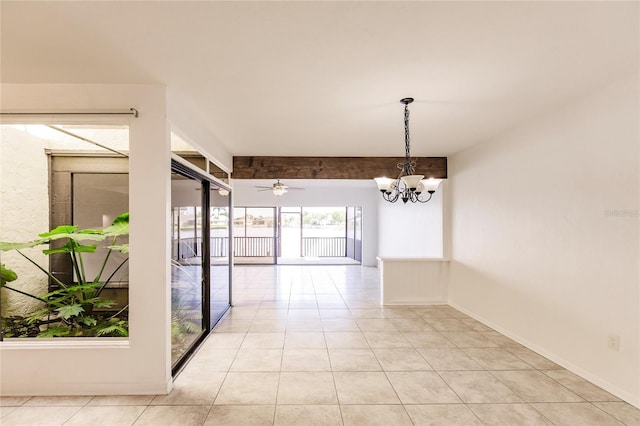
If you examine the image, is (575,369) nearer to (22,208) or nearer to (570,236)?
(570,236)

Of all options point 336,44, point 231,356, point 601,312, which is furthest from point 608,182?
point 231,356

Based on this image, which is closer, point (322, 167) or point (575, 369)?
point (575, 369)

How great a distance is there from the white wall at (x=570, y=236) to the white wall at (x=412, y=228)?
1.23 m

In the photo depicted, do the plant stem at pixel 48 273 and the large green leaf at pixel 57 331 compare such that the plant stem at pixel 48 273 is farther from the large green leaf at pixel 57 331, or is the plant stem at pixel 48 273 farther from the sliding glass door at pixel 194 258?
the sliding glass door at pixel 194 258

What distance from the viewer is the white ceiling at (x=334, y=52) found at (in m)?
1.62

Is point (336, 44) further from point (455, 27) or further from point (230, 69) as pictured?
point (230, 69)

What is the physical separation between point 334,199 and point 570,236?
689 cm

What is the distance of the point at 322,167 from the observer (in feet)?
17.0

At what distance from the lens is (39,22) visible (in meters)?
1.70

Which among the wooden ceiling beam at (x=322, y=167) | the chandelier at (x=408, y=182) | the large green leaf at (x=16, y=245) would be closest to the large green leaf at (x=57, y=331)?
the large green leaf at (x=16, y=245)

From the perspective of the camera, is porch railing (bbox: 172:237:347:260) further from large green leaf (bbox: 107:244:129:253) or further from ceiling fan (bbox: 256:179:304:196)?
large green leaf (bbox: 107:244:129:253)

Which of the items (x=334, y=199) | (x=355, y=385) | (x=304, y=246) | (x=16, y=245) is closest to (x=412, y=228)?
(x=334, y=199)

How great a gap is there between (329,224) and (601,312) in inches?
383

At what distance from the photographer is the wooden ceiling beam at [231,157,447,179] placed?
514 centimetres
